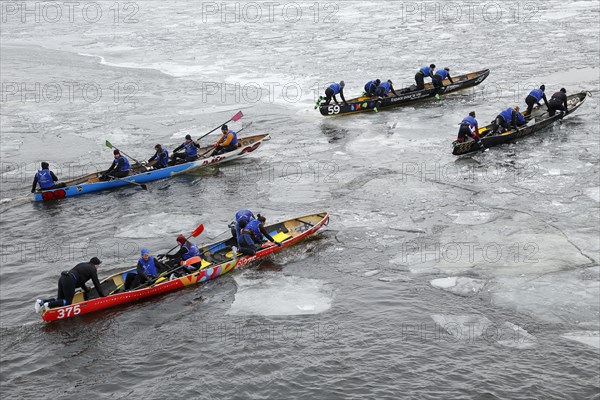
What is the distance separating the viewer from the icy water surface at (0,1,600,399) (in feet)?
41.5

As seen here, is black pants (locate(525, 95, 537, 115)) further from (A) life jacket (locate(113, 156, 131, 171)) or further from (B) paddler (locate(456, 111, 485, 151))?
(A) life jacket (locate(113, 156, 131, 171))

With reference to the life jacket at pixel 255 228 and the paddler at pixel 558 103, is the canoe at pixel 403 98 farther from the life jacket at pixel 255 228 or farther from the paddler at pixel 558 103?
the life jacket at pixel 255 228

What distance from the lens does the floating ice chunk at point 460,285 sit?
47.5 feet

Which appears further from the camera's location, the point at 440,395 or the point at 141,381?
the point at 141,381

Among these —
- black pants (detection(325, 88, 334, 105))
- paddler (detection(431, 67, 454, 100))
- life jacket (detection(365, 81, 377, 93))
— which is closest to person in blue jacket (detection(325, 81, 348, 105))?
black pants (detection(325, 88, 334, 105))

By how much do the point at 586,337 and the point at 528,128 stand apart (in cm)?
1154

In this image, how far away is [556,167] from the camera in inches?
805

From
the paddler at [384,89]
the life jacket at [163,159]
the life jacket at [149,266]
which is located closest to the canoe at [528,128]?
the paddler at [384,89]

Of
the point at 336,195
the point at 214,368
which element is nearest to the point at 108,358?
the point at 214,368

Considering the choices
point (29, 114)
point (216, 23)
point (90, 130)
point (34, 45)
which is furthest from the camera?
point (216, 23)

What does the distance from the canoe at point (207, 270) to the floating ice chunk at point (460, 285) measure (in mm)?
3839

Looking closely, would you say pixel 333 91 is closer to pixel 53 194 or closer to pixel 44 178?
pixel 53 194

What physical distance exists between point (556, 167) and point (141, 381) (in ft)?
46.9

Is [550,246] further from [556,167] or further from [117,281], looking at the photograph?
[117,281]
